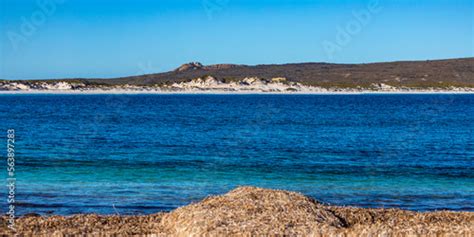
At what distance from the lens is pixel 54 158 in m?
34.0

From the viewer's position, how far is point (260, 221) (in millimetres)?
15328

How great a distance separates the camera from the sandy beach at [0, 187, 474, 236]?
14.7 metres

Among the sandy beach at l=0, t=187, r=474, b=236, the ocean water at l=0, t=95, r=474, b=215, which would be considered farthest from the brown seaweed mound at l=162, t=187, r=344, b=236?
the ocean water at l=0, t=95, r=474, b=215

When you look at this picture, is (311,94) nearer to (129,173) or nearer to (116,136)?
(116,136)

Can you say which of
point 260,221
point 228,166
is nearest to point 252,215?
point 260,221

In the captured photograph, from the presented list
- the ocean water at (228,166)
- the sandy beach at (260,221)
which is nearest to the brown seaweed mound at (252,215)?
the sandy beach at (260,221)

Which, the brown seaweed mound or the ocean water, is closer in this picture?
the brown seaweed mound

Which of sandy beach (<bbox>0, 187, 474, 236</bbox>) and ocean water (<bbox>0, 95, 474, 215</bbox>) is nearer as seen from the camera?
sandy beach (<bbox>0, 187, 474, 236</bbox>)

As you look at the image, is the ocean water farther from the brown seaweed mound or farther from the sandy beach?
the brown seaweed mound

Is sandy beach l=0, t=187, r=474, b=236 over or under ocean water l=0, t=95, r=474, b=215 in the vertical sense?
over

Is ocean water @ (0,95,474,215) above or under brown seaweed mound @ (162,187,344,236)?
under

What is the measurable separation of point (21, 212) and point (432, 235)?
1240 cm

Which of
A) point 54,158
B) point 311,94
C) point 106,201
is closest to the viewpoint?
point 106,201

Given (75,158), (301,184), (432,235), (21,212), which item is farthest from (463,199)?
(75,158)
